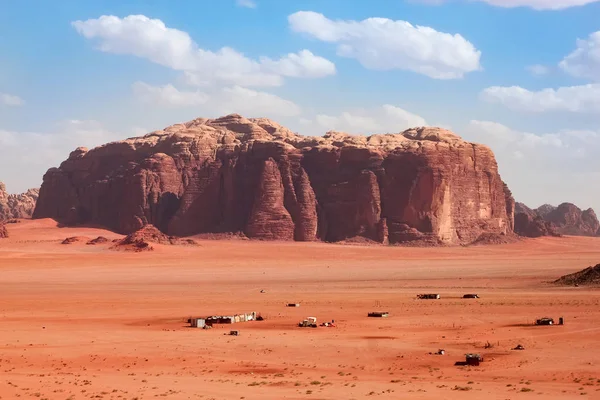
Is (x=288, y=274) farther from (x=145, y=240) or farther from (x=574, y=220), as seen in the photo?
(x=574, y=220)

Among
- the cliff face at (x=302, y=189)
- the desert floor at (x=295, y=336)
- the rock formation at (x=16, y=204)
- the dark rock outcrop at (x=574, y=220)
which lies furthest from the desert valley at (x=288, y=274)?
the rock formation at (x=16, y=204)

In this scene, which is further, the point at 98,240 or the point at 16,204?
the point at 16,204

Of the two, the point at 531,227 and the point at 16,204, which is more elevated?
the point at 16,204

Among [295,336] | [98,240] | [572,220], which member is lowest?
[295,336]

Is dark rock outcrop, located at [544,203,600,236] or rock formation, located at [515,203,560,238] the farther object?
dark rock outcrop, located at [544,203,600,236]

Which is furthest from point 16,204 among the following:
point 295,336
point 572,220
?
point 295,336

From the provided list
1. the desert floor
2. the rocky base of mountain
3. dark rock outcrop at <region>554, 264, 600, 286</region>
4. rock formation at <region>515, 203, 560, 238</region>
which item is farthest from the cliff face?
dark rock outcrop at <region>554, 264, 600, 286</region>

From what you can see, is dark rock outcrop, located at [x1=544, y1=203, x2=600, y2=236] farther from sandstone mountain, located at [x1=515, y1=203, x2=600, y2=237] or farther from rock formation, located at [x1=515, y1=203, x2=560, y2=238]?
rock formation, located at [x1=515, y1=203, x2=560, y2=238]

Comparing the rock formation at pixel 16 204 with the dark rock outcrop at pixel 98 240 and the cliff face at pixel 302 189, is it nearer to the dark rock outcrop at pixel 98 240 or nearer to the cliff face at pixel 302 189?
the cliff face at pixel 302 189
